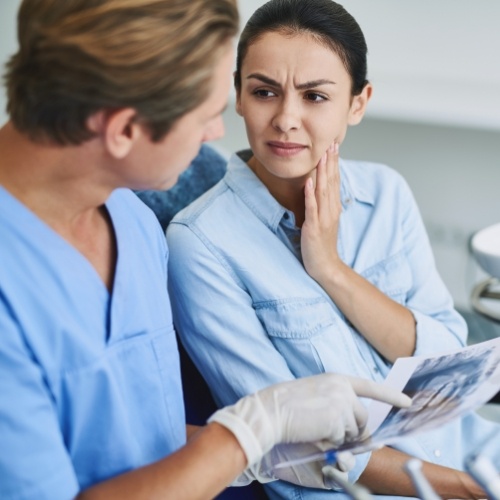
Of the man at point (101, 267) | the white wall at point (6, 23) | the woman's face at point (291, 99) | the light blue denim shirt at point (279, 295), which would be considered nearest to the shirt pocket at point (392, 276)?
the light blue denim shirt at point (279, 295)

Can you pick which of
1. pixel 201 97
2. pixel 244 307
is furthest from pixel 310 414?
pixel 201 97

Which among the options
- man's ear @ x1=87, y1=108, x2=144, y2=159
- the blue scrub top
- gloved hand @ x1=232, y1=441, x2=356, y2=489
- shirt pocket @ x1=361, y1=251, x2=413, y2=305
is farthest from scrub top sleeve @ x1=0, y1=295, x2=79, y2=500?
shirt pocket @ x1=361, y1=251, x2=413, y2=305

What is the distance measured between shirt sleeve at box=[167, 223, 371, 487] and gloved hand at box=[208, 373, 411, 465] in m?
0.18

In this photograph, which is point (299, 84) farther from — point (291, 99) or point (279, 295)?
point (279, 295)

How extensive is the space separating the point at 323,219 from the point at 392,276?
0.21 m

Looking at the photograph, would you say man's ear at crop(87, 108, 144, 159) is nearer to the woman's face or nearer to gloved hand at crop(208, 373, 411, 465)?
gloved hand at crop(208, 373, 411, 465)

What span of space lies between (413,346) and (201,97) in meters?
0.70

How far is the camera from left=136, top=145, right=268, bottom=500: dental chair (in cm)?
120

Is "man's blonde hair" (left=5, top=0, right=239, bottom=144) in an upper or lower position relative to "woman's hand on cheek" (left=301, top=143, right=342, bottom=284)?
upper

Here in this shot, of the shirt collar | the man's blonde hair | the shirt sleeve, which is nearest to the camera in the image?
the man's blonde hair

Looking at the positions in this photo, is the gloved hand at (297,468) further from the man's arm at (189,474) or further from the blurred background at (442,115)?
the blurred background at (442,115)

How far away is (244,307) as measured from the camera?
1190 mm

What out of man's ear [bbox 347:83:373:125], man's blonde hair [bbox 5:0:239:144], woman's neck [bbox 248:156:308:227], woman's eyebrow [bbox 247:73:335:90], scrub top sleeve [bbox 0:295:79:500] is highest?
man's blonde hair [bbox 5:0:239:144]

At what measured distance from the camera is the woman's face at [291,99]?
1.21 meters
